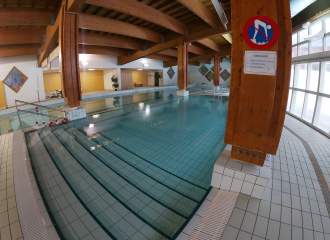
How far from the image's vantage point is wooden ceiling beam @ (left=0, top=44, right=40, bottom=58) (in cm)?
746

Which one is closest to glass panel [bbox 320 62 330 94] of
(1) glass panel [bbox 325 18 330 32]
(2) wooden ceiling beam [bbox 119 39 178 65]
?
(1) glass panel [bbox 325 18 330 32]

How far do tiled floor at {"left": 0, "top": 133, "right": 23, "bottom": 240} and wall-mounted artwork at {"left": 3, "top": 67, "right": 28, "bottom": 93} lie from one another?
816cm

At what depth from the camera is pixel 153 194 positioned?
72.7 inches

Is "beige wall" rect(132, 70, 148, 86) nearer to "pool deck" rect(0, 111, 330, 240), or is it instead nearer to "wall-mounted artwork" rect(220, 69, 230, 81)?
"wall-mounted artwork" rect(220, 69, 230, 81)

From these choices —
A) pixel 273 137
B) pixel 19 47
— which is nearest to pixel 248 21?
pixel 273 137

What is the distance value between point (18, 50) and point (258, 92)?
10.6 m

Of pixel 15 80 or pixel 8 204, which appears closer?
pixel 8 204

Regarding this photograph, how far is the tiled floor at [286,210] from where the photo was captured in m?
1.21

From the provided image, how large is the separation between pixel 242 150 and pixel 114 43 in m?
8.99

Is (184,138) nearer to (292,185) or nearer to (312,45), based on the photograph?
(292,185)

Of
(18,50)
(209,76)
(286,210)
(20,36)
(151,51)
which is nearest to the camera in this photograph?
(286,210)

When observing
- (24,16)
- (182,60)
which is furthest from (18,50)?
(182,60)

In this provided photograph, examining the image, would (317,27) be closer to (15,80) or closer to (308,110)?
(308,110)

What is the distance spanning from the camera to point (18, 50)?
7.81 metres
